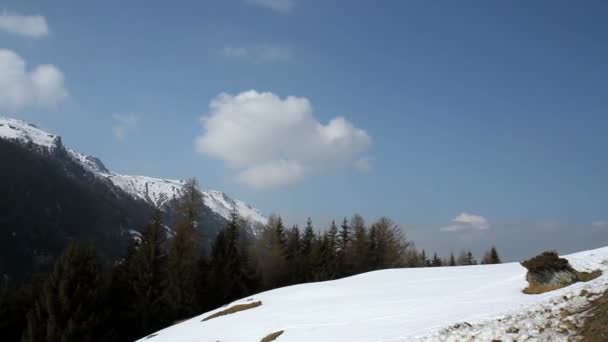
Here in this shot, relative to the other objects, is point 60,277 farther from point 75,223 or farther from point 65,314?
point 75,223

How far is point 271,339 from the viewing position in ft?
49.7

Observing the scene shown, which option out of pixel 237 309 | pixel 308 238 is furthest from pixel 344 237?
pixel 237 309

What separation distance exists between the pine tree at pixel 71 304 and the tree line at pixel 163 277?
67 mm

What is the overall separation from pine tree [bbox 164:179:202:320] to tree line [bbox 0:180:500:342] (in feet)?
0.29

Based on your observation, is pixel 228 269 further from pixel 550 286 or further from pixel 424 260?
pixel 424 260

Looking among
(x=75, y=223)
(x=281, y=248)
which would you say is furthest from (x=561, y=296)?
(x=75, y=223)

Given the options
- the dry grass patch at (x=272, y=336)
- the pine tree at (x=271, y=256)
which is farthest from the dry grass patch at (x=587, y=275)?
the pine tree at (x=271, y=256)

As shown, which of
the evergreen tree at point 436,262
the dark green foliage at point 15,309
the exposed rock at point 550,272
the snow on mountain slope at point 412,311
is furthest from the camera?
the evergreen tree at point 436,262

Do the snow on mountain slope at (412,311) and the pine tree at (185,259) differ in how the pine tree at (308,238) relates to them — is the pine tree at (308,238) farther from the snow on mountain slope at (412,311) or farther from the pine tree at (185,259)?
the snow on mountain slope at (412,311)

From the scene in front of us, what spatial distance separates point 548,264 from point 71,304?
102 ft

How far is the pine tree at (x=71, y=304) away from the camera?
29.3 m

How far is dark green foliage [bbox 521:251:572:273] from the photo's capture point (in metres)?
16.2

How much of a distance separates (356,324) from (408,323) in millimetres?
2141

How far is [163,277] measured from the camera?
124ft
